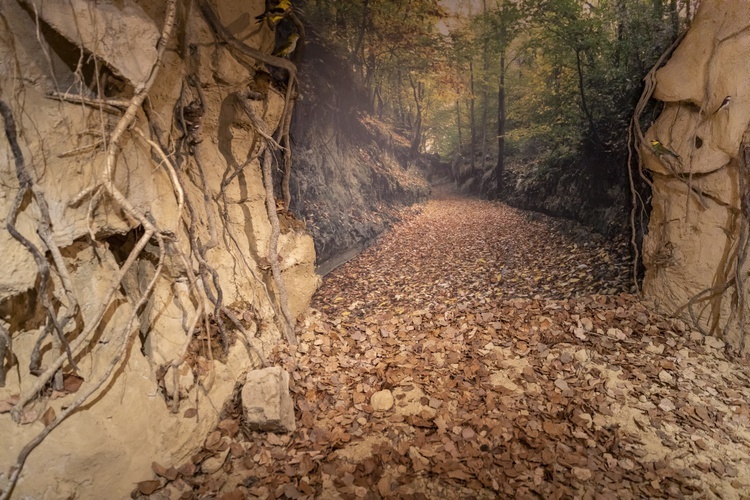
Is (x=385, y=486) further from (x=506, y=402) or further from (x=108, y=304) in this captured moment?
(x=108, y=304)

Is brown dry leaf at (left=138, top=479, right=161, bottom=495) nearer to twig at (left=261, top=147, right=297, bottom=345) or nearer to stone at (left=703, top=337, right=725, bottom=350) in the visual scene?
twig at (left=261, top=147, right=297, bottom=345)

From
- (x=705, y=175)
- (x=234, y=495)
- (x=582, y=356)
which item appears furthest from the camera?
(x=705, y=175)

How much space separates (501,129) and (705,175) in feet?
12.7

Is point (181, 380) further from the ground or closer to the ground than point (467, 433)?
further from the ground

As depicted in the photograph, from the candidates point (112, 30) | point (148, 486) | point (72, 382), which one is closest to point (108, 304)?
point (72, 382)

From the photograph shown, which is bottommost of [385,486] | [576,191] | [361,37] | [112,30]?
[385,486]

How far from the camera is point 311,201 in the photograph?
679 cm

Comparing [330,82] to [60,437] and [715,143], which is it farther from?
[60,437]

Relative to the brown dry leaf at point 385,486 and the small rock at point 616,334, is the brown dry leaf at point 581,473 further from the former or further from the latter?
the small rock at point 616,334

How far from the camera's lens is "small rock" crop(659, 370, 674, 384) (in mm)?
3066

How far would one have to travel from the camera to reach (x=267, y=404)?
273cm

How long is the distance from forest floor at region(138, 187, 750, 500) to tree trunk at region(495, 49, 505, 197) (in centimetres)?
270

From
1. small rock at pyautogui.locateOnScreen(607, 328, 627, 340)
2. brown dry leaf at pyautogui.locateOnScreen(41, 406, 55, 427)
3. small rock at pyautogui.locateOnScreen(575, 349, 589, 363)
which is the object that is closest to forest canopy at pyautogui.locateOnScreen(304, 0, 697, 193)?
small rock at pyautogui.locateOnScreen(607, 328, 627, 340)

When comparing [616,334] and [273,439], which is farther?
[616,334]
